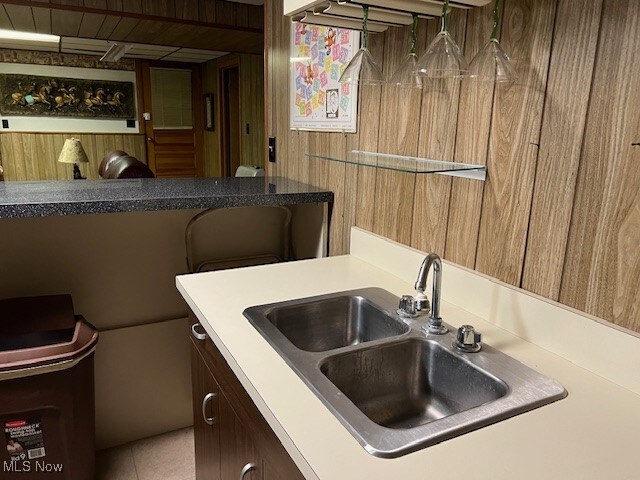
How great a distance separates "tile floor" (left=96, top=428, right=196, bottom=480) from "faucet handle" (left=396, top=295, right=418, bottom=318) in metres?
1.21

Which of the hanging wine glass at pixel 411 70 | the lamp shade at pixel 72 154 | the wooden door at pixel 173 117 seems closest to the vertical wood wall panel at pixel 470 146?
the hanging wine glass at pixel 411 70

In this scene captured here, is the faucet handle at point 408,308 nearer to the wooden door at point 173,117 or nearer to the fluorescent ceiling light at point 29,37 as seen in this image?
the fluorescent ceiling light at point 29,37

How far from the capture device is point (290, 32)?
219 centimetres

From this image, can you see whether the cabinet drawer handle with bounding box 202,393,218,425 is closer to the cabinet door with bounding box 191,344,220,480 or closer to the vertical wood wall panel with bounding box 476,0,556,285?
the cabinet door with bounding box 191,344,220,480

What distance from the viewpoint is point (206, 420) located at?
1.43 metres

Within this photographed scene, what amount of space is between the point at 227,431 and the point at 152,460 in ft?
3.20

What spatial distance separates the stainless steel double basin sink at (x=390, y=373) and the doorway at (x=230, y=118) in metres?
5.33

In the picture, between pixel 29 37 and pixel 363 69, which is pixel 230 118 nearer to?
pixel 29 37

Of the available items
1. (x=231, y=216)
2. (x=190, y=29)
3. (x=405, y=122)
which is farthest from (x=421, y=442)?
(x=190, y=29)

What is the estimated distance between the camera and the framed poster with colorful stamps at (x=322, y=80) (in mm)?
1785

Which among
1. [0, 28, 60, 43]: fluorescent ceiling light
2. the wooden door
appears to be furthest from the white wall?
[0, 28, 60, 43]: fluorescent ceiling light

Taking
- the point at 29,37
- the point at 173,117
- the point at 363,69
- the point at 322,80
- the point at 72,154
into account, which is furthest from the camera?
the point at 173,117

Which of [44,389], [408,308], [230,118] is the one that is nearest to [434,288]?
[408,308]

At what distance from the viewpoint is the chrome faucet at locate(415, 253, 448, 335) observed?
114 cm
